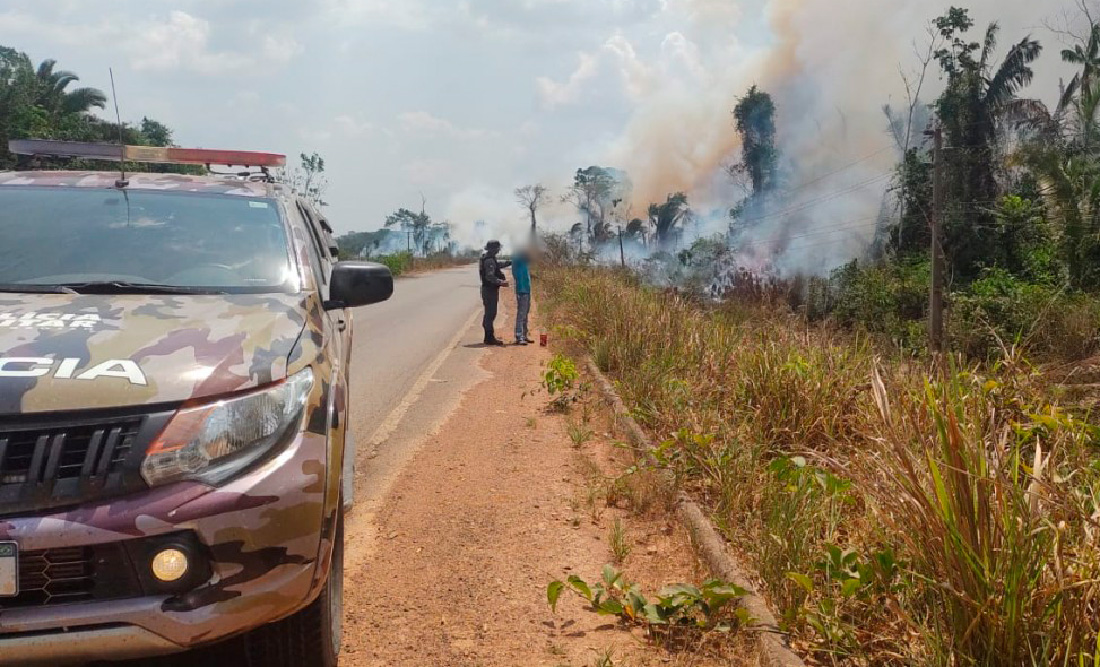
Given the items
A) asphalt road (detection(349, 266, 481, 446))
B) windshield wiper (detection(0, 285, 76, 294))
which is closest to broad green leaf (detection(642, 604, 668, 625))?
windshield wiper (detection(0, 285, 76, 294))

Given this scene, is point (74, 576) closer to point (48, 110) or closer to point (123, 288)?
point (123, 288)

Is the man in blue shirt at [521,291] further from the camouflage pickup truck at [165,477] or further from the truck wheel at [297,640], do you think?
the truck wheel at [297,640]

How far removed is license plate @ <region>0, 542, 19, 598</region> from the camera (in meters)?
1.90

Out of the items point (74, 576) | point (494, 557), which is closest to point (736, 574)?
point (494, 557)

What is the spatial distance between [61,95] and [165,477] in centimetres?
3589

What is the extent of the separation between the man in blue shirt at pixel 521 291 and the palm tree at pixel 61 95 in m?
25.6

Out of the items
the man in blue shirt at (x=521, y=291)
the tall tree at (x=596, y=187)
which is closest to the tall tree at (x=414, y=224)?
the tall tree at (x=596, y=187)

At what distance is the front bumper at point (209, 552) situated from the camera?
75.7 inches

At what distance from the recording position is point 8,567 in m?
1.91

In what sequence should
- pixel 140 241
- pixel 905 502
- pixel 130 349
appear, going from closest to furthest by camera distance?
1. pixel 130 349
2. pixel 905 502
3. pixel 140 241

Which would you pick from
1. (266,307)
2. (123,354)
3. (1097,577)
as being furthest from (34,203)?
(1097,577)

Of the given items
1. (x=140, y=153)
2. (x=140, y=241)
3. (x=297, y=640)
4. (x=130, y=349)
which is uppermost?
(x=140, y=153)

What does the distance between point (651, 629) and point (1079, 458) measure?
6.12ft

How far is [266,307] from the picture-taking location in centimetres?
276
